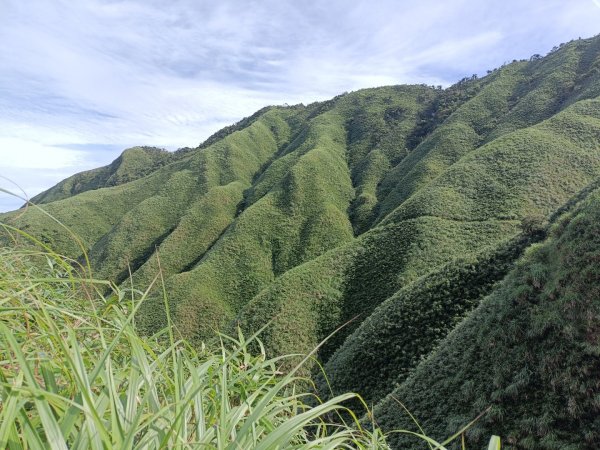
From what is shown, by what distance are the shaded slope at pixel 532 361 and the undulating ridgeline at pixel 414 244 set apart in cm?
8

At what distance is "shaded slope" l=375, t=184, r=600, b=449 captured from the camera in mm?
13586

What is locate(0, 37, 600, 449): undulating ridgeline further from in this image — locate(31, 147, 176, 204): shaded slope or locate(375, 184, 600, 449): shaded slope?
locate(31, 147, 176, 204): shaded slope

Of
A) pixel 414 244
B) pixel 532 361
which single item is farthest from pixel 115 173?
pixel 532 361

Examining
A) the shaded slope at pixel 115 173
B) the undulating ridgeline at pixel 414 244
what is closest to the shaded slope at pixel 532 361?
the undulating ridgeline at pixel 414 244

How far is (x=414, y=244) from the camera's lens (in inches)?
1743

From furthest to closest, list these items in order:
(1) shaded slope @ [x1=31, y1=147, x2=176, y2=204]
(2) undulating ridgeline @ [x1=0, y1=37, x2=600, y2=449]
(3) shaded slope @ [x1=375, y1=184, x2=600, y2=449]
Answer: (1) shaded slope @ [x1=31, y1=147, x2=176, y2=204] < (2) undulating ridgeline @ [x1=0, y1=37, x2=600, y2=449] < (3) shaded slope @ [x1=375, y1=184, x2=600, y2=449]

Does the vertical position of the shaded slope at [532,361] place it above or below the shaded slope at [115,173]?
below

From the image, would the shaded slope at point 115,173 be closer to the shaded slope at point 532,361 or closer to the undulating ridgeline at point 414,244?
the undulating ridgeline at point 414,244

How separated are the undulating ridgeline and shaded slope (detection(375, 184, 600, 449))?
78 mm

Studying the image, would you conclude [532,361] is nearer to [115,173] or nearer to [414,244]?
[414,244]

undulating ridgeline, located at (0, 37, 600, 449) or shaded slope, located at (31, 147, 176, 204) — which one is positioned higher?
shaded slope, located at (31, 147, 176, 204)

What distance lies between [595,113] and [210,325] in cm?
6894

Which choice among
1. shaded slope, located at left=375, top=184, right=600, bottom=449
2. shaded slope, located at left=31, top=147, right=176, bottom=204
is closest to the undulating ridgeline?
shaded slope, located at left=375, top=184, right=600, bottom=449

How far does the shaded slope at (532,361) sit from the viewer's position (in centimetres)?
1359
